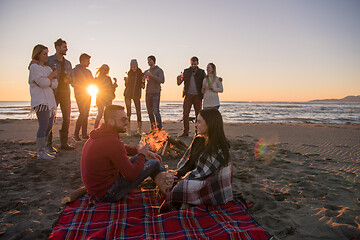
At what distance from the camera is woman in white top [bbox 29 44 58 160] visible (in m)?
4.94

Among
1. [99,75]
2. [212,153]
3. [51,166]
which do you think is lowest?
[51,166]

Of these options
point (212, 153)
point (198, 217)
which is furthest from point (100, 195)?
point (212, 153)

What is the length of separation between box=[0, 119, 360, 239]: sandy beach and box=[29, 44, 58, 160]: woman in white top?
34.5 inches

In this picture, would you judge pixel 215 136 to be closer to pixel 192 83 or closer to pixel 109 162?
pixel 109 162

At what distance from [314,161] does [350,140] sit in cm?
398

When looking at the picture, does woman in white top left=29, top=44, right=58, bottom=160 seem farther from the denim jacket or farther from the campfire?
the campfire

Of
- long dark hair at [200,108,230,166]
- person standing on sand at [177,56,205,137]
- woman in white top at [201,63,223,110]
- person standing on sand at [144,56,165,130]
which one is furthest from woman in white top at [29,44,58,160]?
woman in white top at [201,63,223,110]

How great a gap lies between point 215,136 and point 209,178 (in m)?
0.56

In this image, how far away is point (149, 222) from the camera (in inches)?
106

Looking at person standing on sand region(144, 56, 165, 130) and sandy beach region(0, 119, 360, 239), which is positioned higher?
person standing on sand region(144, 56, 165, 130)

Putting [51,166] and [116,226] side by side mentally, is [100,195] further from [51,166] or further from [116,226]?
[51,166]

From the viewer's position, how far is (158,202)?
11.2ft

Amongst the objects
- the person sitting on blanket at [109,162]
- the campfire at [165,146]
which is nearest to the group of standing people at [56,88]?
the campfire at [165,146]

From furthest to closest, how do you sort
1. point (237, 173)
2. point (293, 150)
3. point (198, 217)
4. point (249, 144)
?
point (249, 144) → point (293, 150) → point (237, 173) → point (198, 217)
